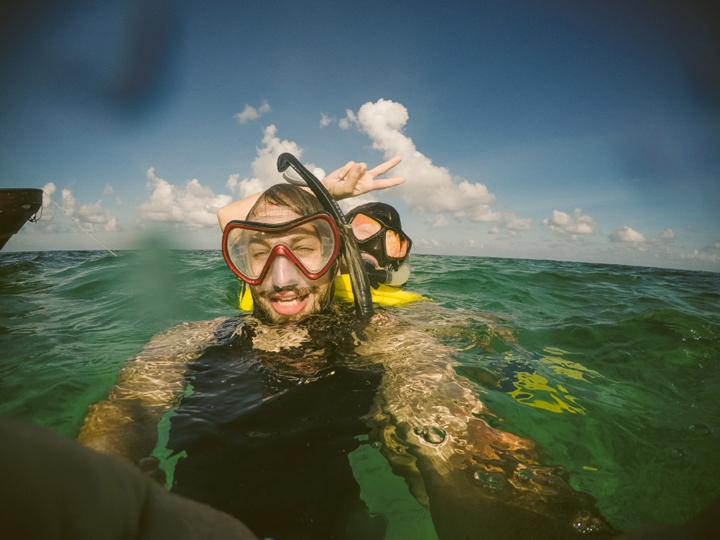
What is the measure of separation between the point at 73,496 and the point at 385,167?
12.2 ft

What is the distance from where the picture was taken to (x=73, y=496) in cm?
40

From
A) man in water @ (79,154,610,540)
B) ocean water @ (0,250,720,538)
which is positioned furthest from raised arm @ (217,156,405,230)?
ocean water @ (0,250,720,538)

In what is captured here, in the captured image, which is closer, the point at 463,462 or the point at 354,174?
the point at 463,462

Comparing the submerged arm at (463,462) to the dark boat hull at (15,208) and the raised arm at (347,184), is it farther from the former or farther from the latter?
the dark boat hull at (15,208)

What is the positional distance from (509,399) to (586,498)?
0.83 meters

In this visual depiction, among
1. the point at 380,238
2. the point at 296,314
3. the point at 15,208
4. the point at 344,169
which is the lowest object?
the point at 296,314

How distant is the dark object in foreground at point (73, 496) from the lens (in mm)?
350

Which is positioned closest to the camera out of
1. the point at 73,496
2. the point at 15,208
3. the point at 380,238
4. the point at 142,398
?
the point at 73,496

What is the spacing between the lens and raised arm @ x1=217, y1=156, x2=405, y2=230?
310cm

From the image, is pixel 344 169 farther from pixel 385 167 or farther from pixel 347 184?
pixel 385 167

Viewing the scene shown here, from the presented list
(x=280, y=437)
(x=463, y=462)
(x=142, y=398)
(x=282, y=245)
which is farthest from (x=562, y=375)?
(x=142, y=398)

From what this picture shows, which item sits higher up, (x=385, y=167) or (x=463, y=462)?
(x=385, y=167)

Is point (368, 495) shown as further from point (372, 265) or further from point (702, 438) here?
point (372, 265)

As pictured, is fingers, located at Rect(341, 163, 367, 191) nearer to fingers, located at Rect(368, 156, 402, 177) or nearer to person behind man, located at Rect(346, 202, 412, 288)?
fingers, located at Rect(368, 156, 402, 177)
